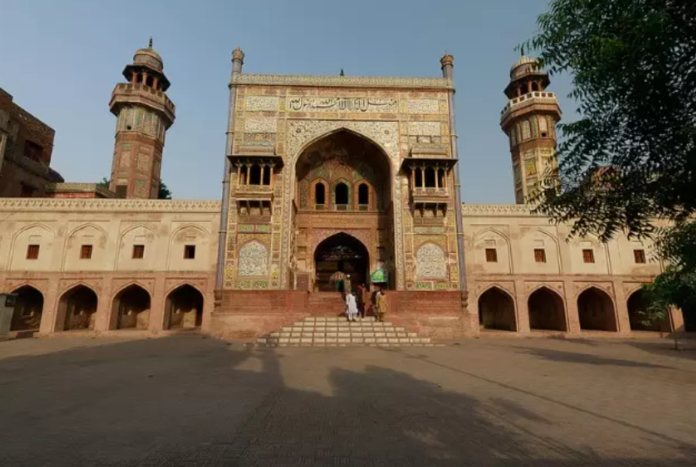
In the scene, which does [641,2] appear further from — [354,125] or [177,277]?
[177,277]

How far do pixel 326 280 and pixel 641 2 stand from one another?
19759 mm

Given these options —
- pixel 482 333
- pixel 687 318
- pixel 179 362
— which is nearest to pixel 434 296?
pixel 482 333

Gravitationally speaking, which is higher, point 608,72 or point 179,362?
point 608,72

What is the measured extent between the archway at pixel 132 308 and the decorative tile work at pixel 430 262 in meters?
14.9

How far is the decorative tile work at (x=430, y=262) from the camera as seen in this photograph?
16797 mm

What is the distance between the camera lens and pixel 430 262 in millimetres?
16969

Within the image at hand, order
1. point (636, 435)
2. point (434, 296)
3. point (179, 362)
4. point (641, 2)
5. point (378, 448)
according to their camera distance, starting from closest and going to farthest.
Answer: point (378, 448) → point (636, 435) → point (641, 2) → point (179, 362) → point (434, 296)

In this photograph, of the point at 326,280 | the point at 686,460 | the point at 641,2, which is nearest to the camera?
the point at 686,460

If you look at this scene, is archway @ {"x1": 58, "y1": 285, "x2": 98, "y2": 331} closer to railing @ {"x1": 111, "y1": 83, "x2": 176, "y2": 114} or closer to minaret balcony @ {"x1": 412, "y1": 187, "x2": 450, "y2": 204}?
railing @ {"x1": 111, "y1": 83, "x2": 176, "y2": 114}

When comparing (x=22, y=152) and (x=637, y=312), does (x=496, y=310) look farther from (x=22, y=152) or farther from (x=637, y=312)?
(x=22, y=152)

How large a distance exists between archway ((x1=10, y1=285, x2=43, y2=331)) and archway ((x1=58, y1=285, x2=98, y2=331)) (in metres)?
1.94

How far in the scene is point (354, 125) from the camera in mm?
18719

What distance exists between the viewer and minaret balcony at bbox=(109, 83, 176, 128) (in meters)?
25.4

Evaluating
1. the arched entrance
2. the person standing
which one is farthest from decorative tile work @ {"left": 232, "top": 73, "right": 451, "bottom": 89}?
the person standing
